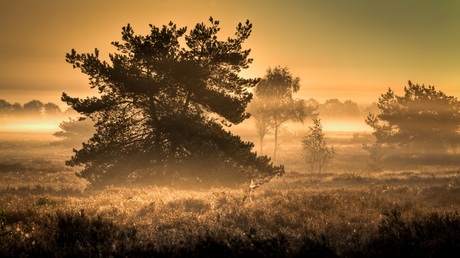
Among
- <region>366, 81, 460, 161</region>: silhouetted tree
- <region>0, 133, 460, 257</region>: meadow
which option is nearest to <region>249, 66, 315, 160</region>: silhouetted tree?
<region>366, 81, 460, 161</region>: silhouetted tree

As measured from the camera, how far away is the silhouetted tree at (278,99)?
51.4 metres

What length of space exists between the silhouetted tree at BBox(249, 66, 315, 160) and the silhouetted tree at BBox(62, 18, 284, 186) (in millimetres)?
31190

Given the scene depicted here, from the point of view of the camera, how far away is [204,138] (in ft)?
63.5

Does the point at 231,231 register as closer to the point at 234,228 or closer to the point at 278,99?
the point at 234,228

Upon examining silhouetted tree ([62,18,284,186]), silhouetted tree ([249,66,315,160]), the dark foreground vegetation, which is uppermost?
silhouetted tree ([249,66,315,160])

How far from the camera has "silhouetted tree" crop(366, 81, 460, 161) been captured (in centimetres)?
5272

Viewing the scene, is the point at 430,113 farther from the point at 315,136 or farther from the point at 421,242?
the point at 421,242

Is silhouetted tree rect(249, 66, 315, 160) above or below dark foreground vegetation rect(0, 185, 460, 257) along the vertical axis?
above

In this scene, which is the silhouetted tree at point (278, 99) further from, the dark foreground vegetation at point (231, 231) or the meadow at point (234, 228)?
the dark foreground vegetation at point (231, 231)

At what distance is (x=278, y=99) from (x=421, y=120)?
899 inches

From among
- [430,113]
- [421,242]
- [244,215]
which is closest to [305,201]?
[244,215]

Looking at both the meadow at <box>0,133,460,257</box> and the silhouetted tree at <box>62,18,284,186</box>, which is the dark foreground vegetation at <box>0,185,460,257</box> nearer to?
the meadow at <box>0,133,460,257</box>

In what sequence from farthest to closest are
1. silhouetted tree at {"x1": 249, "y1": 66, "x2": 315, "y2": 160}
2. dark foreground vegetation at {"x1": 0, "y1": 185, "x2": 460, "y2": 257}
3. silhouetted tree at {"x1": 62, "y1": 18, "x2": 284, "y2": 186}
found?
1. silhouetted tree at {"x1": 249, "y1": 66, "x2": 315, "y2": 160}
2. silhouetted tree at {"x1": 62, "y1": 18, "x2": 284, "y2": 186}
3. dark foreground vegetation at {"x1": 0, "y1": 185, "x2": 460, "y2": 257}

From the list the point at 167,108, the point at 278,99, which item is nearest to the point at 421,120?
the point at 278,99
